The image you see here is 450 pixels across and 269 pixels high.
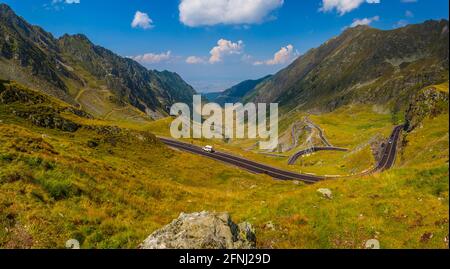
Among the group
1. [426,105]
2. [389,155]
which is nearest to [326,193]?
[426,105]

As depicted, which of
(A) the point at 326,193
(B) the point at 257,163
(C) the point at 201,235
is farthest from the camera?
(B) the point at 257,163

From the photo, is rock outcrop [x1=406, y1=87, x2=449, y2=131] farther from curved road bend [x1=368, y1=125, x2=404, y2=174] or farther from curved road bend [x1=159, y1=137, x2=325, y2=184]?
curved road bend [x1=159, y1=137, x2=325, y2=184]

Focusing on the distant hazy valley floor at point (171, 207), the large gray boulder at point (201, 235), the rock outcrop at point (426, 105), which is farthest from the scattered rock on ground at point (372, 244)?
the rock outcrop at point (426, 105)

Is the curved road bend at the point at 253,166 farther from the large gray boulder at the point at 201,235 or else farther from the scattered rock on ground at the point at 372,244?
the large gray boulder at the point at 201,235

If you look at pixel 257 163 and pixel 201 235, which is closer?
pixel 201 235

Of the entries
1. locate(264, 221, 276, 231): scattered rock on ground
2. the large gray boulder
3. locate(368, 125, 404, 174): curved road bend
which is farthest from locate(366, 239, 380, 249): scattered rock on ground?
locate(368, 125, 404, 174): curved road bend

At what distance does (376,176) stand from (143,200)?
1777 centimetres

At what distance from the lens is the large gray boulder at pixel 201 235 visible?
13039 millimetres

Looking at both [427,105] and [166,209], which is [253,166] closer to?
[427,105]

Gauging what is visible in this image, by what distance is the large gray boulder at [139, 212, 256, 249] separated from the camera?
13.0 meters

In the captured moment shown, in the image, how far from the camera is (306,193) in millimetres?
23688

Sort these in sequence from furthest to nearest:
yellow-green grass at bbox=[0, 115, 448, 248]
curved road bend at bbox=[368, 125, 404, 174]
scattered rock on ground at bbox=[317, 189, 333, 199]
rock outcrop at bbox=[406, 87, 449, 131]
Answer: curved road bend at bbox=[368, 125, 404, 174], rock outcrop at bbox=[406, 87, 449, 131], scattered rock on ground at bbox=[317, 189, 333, 199], yellow-green grass at bbox=[0, 115, 448, 248]

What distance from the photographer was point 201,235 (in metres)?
13.4
